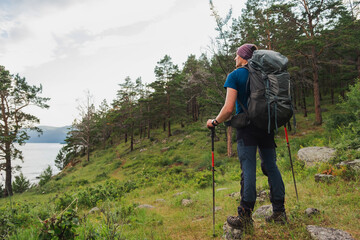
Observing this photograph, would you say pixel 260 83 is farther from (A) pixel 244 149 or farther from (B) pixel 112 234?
(B) pixel 112 234

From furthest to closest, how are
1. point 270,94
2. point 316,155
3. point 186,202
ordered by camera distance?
point 316,155
point 186,202
point 270,94

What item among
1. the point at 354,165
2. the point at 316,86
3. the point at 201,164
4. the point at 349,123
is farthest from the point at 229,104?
the point at 316,86

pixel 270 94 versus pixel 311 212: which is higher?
pixel 270 94

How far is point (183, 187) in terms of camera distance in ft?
30.1

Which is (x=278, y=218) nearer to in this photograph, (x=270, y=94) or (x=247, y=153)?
(x=247, y=153)

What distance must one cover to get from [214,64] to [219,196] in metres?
13.2

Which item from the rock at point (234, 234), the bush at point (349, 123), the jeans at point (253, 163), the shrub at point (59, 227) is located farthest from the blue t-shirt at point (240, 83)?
the bush at point (349, 123)

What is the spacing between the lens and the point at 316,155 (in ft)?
20.5

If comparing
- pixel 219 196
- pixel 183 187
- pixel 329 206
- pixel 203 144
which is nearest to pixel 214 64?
pixel 203 144

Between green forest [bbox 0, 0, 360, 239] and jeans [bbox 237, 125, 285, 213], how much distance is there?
1.29ft

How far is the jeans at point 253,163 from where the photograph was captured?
2.56 meters

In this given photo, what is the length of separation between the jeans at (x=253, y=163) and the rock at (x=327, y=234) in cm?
46

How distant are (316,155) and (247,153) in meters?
5.12

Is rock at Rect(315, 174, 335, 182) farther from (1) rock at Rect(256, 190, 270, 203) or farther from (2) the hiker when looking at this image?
(2) the hiker
